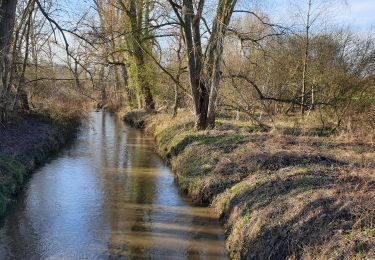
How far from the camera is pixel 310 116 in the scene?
787 inches

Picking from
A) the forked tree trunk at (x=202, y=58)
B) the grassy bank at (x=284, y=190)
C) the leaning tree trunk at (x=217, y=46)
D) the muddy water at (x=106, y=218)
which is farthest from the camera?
the forked tree trunk at (x=202, y=58)

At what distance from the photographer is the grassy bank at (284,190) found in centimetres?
651

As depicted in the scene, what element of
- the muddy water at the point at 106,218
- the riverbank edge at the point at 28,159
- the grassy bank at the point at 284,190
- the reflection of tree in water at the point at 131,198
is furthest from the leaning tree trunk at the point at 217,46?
the riverbank edge at the point at 28,159

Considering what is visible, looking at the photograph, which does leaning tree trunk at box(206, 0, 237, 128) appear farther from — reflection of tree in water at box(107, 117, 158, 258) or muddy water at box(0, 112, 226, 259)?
muddy water at box(0, 112, 226, 259)

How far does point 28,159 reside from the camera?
15.0 metres

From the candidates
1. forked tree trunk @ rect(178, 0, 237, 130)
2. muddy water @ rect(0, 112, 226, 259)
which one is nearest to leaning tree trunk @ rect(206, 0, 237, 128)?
forked tree trunk @ rect(178, 0, 237, 130)

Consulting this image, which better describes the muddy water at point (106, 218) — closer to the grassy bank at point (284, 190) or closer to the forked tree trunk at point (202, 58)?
the grassy bank at point (284, 190)

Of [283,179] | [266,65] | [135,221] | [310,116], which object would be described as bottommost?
[135,221]

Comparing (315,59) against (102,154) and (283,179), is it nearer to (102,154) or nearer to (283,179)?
(102,154)

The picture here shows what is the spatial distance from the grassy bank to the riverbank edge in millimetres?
4793

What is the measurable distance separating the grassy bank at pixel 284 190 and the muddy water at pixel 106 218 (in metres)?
0.62

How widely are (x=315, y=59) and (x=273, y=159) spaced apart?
1195 cm

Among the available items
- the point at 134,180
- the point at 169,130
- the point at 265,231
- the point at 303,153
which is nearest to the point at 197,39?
the point at 169,130

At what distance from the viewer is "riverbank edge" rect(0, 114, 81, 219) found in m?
11.5
